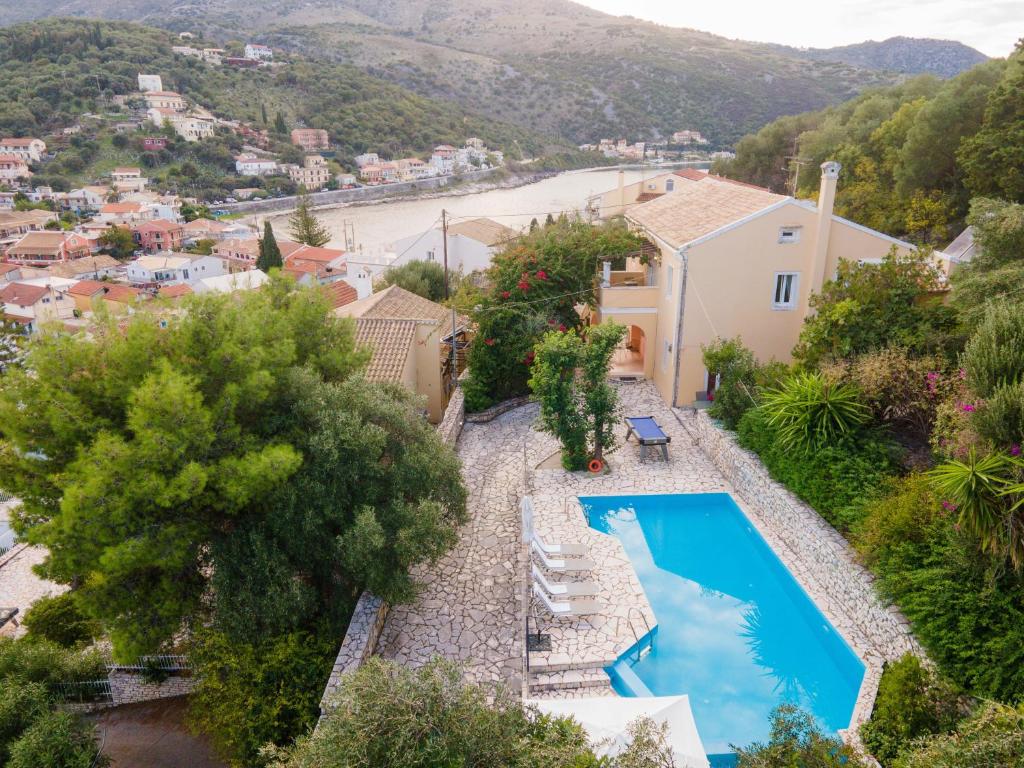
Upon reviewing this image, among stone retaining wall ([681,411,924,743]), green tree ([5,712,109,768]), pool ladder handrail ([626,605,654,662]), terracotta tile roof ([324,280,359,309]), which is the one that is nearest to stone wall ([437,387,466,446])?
stone retaining wall ([681,411,924,743])

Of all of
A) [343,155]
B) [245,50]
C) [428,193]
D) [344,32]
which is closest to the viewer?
[428,193]

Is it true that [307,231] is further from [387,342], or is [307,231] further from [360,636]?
[360,636]

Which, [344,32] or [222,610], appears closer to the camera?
[222,610]

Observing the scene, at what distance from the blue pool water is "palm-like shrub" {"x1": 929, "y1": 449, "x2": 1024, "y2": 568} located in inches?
110

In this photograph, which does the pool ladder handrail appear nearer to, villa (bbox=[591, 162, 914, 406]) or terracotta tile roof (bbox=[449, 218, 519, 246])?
villa (bbox=[591, 162, 914, 406])

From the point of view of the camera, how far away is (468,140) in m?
120

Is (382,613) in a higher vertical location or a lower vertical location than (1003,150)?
lower

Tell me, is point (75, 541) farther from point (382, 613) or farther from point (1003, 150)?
point (1003, 150)

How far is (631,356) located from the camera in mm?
22016

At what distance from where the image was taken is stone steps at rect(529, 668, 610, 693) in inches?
360

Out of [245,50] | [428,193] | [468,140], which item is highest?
[245,50]

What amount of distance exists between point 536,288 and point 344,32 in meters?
207

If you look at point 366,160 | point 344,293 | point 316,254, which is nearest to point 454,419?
point 344,293

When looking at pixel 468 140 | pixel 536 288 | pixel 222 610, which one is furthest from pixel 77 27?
pixel 222 610
